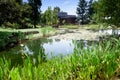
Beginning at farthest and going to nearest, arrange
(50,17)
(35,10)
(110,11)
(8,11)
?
(50,17) → (35,10) → (8,11) → (110,11)

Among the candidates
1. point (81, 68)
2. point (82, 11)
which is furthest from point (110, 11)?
point (82, 11)

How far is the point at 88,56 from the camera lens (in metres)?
5.81

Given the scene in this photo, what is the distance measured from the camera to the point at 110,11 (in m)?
24.5

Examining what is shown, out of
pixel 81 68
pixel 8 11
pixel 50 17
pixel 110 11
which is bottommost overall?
pixel 50 17

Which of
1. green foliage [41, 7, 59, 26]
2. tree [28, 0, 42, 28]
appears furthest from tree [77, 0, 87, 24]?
tree [28, 0, 42, 28]

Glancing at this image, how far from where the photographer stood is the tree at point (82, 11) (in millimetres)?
79312

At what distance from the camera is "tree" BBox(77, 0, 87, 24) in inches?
3123

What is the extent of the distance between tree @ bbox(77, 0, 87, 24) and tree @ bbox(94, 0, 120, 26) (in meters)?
53.7

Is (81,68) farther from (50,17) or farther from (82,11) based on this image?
(82,11)

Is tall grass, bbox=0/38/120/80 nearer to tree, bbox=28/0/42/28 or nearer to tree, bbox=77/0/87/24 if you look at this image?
tree, bbox=28/0/42/28

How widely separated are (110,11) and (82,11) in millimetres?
56426

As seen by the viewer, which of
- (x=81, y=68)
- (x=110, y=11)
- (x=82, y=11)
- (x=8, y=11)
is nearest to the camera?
(x=81, y=68)

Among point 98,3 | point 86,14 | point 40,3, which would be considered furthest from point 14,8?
point 86,14

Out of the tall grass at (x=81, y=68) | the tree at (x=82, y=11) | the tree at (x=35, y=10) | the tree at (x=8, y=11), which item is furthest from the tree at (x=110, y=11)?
the tree at (x=82, y=11)
